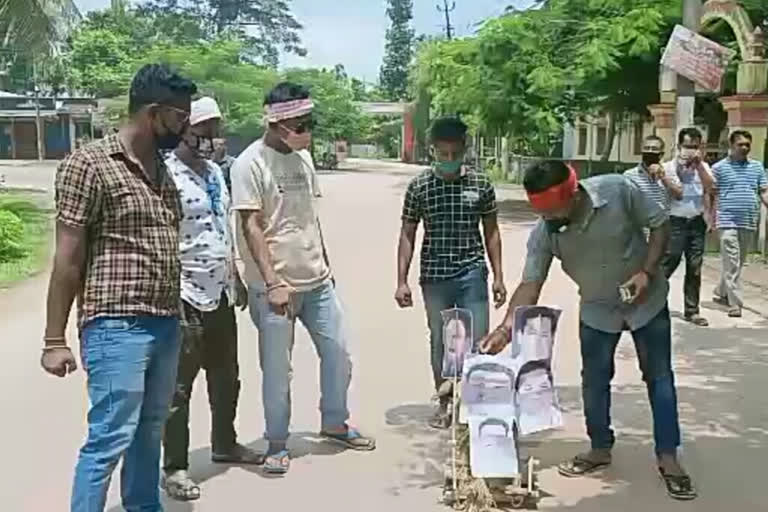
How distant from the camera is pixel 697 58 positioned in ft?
34.1

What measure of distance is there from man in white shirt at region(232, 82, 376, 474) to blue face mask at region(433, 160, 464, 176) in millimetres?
726

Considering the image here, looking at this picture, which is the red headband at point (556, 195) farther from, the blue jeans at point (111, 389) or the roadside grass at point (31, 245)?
the roadside grass at point (31, 245)

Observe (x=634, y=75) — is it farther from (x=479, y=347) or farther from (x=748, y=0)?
(x=479, y=347)

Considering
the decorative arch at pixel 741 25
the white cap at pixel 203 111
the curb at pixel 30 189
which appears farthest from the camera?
the curb at pixel 30 189

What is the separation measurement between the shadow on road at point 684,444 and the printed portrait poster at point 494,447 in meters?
0.29

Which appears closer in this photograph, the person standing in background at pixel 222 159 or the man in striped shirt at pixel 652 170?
the person standing in background at pixel 222 159

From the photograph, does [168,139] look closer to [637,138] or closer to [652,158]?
[652,158]

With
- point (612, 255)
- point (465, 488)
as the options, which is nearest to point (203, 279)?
point (465, 488)

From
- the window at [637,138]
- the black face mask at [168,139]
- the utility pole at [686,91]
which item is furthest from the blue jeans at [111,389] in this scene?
the window at [637,138]

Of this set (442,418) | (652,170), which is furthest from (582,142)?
(442,418)

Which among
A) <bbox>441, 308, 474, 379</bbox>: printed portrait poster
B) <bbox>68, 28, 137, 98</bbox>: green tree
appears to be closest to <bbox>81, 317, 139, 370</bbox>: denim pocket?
<bbox>441, 308, 474, 379</bbox>: printed portrait poster

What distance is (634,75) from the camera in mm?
22141

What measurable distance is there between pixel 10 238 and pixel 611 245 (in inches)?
440

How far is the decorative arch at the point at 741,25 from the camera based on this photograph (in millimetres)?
14719
